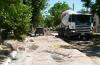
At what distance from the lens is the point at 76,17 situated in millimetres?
38438

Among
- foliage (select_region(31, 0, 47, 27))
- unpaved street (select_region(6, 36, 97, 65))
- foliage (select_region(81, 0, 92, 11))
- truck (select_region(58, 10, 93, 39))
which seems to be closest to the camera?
unpaved street (select_region(6, 36, 97, 65))

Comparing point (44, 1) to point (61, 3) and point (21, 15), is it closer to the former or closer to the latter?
point (21, 15)

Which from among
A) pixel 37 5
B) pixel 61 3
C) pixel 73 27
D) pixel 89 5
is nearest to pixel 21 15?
pixel 73 27

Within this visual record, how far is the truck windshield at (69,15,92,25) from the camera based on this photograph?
126 feet

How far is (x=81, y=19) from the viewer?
3888 cm

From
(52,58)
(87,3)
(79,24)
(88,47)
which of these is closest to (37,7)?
(87,3)

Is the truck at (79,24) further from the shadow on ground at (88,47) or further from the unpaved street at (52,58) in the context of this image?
the unpaved street at (52,58)

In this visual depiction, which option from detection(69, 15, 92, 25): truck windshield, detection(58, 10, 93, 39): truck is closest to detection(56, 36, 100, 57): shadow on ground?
detection(58, 10, 93, 39): truck

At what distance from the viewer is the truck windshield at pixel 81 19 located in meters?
38.5

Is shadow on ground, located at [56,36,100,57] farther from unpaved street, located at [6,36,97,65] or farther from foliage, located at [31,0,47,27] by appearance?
Answer: foliage, located at [31,0,47,27]

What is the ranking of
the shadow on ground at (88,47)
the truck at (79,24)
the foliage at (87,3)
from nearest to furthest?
the shadow on ground at (88,47), the truck at (79,24), the foliage at (87,3)

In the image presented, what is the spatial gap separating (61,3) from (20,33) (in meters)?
94.7

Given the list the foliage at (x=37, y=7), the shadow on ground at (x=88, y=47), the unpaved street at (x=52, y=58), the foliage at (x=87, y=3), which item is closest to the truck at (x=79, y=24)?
the shadow on ground at (x=88, y=47)

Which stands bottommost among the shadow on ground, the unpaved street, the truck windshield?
the shadow on ground
